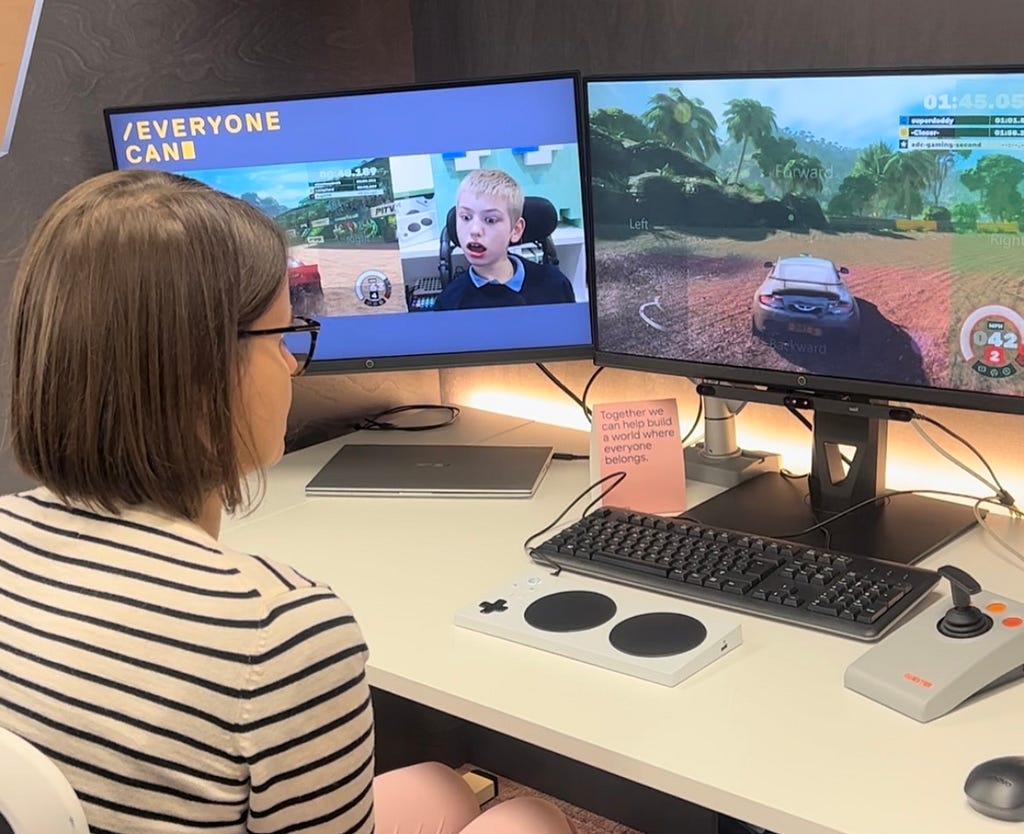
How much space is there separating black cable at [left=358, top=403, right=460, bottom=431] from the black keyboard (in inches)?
24.8

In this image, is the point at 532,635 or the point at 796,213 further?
the point at 796,213

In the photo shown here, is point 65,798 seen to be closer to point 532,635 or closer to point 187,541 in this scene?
point 187,541

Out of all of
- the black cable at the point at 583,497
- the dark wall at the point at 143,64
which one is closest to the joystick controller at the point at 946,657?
the black cable at the point at 583,497

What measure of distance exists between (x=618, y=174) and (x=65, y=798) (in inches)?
43.7

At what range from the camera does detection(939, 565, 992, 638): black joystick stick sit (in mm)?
1153

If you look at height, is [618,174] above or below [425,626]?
above

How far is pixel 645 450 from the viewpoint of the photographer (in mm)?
1586

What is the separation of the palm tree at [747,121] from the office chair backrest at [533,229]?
300mm

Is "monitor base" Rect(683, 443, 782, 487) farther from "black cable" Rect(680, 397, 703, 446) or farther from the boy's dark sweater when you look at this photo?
the boy's dark sweater

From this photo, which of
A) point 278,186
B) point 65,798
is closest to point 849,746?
point 65,798

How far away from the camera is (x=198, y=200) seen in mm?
909

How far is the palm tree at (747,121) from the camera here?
57.5 inches

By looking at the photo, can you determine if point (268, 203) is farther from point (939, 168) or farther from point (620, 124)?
point (939, 168)

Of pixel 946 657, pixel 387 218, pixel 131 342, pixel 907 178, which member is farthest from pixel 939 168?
pixel 131 342
